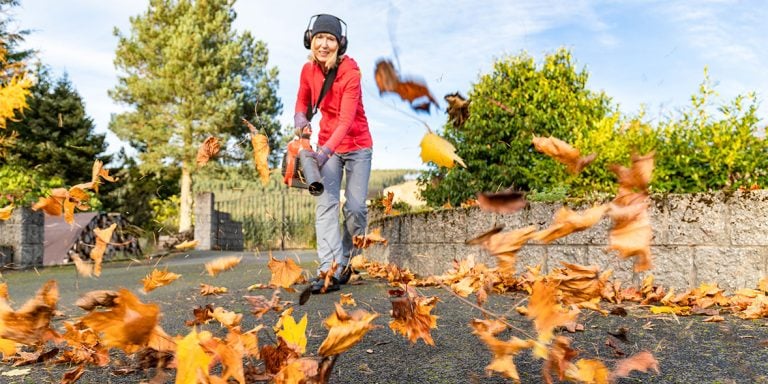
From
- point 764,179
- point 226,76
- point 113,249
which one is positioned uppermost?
point 226,76

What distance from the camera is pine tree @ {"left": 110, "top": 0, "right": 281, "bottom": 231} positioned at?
2333 centimetres

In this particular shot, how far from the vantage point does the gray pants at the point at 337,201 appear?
13.1 ft

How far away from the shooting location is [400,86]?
5.19 ft

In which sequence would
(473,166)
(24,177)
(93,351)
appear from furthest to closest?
(24,177) → (473,166) → (93,351)

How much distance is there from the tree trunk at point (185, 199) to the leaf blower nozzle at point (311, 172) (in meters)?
21.5

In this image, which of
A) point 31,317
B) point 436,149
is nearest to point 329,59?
point 436,149

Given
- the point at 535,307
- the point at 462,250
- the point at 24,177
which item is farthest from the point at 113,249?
the point at 535,307

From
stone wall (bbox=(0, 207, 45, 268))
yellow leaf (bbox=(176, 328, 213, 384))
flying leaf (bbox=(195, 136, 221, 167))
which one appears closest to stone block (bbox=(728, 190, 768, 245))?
flying leaf (bbox=(195, 136, 221, 167))

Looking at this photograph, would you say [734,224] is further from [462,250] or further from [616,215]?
[616,215]

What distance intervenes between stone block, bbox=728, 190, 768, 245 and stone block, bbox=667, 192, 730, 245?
5 cm

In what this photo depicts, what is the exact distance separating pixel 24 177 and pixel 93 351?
12348 mm

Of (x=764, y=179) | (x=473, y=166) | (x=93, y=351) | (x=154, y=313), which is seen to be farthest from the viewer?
(x=473, y=166)

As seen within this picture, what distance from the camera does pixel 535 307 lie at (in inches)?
59.5

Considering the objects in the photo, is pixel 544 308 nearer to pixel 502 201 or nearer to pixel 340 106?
pixel 502 201
